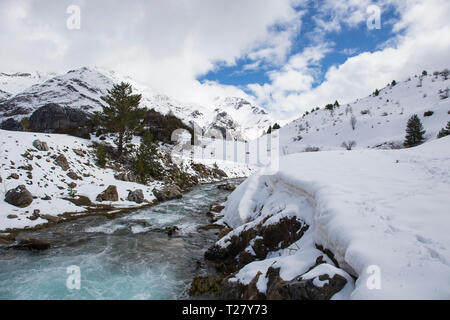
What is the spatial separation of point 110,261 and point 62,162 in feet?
47.4

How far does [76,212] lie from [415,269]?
17.7 meters

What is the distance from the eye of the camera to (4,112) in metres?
121

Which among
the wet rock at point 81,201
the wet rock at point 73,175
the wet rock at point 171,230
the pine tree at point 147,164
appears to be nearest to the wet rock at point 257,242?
the wet rock at point 171,230

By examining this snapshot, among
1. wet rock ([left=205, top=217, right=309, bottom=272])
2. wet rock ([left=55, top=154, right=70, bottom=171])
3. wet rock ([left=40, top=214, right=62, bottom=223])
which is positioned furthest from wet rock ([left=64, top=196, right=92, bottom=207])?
wet rock ([left=205, top=217, right=309, bottom=272])

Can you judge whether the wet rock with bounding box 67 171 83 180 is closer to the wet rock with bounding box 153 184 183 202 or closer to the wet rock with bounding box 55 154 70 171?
the wet rock with bounding box 55 154 70 171

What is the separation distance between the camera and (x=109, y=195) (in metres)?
18.2

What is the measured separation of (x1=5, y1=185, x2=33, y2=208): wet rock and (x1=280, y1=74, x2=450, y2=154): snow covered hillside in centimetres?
4258

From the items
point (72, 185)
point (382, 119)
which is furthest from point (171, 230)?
→ point (382, 119)

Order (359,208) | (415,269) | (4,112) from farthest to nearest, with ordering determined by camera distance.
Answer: (4,112), (359,208), (415,269)

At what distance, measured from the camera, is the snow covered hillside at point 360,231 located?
13.4ft

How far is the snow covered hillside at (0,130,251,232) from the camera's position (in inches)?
519

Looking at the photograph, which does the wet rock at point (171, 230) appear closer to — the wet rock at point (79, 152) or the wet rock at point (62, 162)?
the wet rock at point (62, 162)
